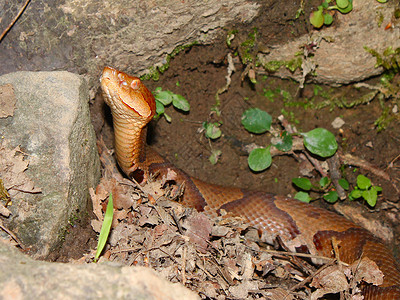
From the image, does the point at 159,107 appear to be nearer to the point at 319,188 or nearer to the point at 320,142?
the point at 320,142

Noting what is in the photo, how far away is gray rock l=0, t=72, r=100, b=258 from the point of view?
2.08m

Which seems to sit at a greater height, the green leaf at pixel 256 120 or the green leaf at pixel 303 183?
the green leaf at pixel 256 120

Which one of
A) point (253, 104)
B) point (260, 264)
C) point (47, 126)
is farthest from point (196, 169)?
point (47, 126)

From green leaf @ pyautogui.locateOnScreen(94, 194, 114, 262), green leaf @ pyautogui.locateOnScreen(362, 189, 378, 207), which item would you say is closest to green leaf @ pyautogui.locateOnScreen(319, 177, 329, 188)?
green leaf @ pyautogui.locateOnScreen(362, 189, 378, 207)

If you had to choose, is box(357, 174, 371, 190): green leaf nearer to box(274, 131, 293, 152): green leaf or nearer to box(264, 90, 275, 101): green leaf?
box(274, 131, 293, 152): green leaf

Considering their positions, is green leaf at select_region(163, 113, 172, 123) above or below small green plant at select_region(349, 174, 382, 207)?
above

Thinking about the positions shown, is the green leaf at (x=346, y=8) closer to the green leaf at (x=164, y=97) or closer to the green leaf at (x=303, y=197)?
the green leaf at (x=164, y=97)

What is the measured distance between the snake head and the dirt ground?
2.33 feet

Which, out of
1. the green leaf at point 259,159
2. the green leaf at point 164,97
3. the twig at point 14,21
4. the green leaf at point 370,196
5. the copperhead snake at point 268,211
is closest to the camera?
the twig at point 14,21

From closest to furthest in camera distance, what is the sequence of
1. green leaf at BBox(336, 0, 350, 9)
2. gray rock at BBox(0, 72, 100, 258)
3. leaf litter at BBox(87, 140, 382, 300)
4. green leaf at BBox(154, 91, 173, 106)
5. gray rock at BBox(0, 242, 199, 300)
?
gray rock at BBox(0, 242, 199, 300) < gray rock at BBox(0, 72, 100, 258) < leaf litter at BBox(87, 140, 382, 300) < green leaf at BBox(336, 0, 350, 9) < green leaf at BBox(154, 91, 173, 106)

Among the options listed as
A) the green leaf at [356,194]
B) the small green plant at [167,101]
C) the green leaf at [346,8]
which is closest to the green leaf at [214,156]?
the small green plant at [167,101]

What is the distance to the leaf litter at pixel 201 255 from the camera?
2279mm

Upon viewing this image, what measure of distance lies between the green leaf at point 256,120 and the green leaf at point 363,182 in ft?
3.41

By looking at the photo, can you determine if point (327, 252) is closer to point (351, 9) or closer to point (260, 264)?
point (260, 264)
